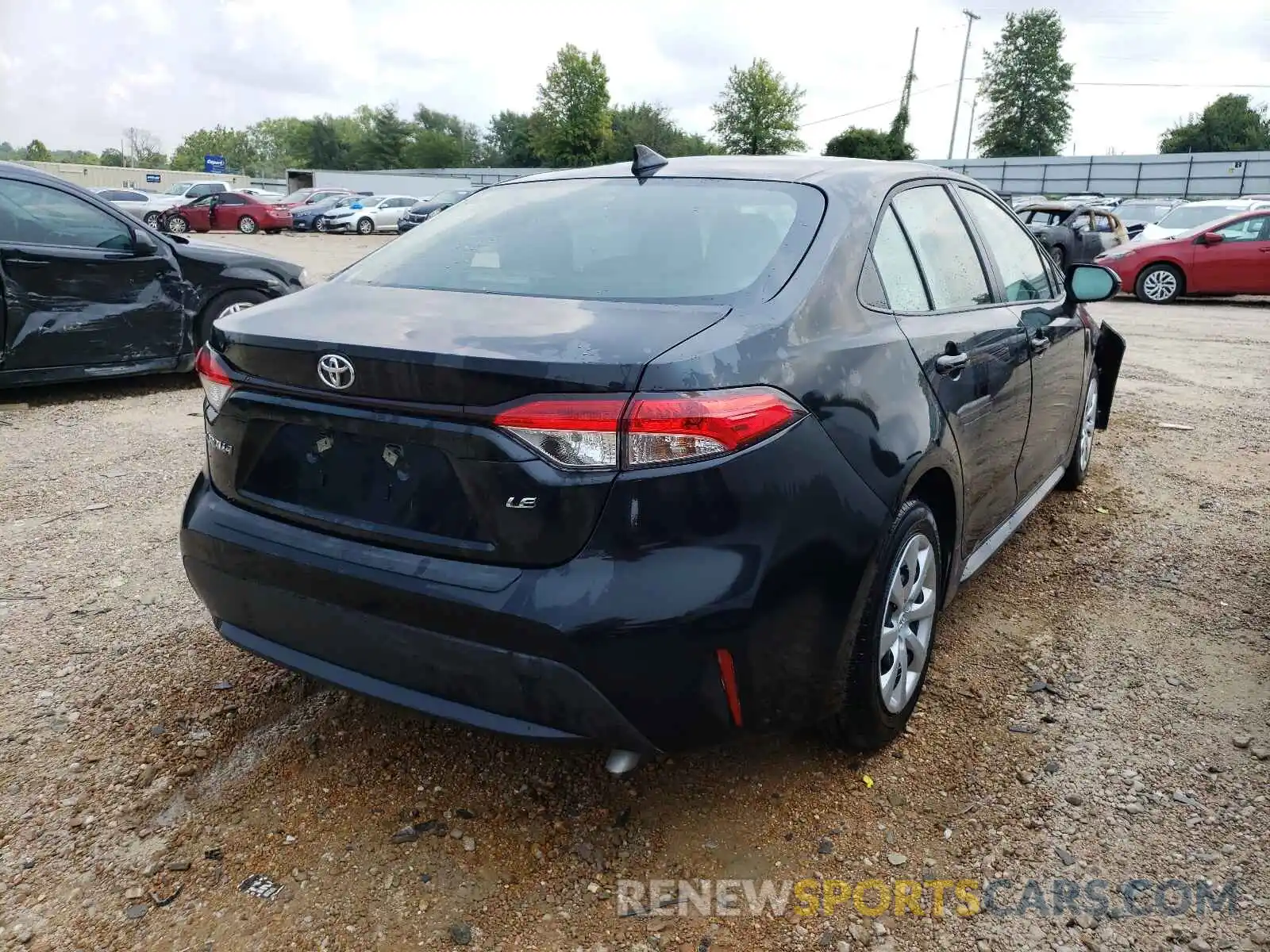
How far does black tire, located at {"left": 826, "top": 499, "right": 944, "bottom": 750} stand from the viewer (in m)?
2.36

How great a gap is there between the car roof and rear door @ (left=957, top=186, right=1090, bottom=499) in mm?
455

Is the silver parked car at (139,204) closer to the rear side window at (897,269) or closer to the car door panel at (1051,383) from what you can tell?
the car door panel at (1051,383)

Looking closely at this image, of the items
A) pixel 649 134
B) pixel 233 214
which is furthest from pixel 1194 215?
pixel 649 134

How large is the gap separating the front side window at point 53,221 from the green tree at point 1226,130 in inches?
3012

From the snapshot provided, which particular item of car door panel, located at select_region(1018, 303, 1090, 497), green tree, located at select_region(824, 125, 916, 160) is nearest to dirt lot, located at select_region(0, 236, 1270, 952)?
car door panel, located at select_region(1018, 303, 1090, 497)

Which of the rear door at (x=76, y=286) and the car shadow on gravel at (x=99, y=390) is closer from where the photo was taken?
the rear door at (x=76, y=286)

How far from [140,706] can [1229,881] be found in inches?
117

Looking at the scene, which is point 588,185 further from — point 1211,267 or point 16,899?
point 1211,267

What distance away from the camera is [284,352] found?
220 cm

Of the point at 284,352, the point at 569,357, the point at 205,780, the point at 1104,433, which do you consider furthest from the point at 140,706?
the point at 1104,433

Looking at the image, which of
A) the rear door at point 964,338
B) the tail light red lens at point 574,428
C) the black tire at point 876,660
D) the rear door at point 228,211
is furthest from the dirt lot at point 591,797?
the rear door at point 228,211

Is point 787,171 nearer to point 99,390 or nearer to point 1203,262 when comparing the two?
point 99,390

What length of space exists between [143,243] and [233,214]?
27877mm

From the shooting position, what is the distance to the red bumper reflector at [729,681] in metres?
2.01
